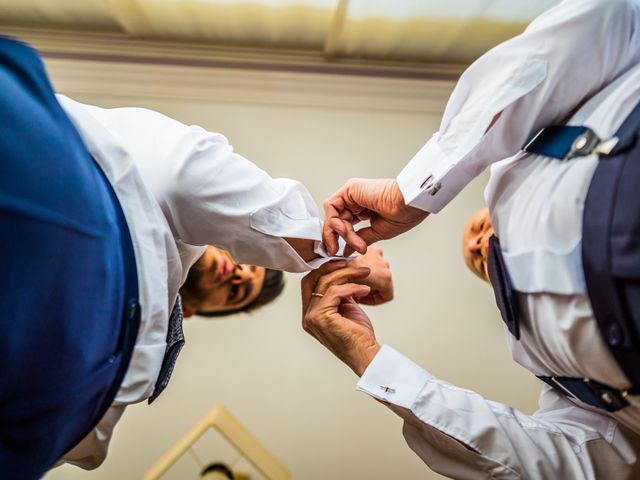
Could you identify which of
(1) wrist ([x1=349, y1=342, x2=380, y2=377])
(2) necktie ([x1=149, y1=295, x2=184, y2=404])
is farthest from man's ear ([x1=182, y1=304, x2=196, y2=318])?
(1) wrist ([x1=349, y1=342, x2=380, y2=377])

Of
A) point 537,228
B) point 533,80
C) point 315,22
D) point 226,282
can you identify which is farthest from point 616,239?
point 315,22

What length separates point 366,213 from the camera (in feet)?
3.20

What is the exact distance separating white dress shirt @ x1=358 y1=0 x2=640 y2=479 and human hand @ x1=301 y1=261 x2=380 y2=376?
48mm

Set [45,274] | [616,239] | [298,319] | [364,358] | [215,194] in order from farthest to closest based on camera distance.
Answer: [298,319], [364,358], [215,194], [616,239], [45,274]

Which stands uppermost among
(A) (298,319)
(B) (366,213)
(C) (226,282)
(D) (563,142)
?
(D) (563,142)

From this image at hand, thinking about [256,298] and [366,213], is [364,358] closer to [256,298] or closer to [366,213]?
[366,213]

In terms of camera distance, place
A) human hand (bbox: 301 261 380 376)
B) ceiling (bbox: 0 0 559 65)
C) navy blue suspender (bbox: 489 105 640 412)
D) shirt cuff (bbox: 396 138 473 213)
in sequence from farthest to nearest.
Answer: ceiling (bbox: 0 0 559 65), human hand (bbox: 301 261 380 376), shirt cuff (bbox: 396 138 473 213), navy blue suspender (bbox: 489 105 640 412)

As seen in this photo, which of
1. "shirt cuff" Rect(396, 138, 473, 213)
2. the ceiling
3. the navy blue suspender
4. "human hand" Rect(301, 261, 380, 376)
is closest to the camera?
the navy blue suspender

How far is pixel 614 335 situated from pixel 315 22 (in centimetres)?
163

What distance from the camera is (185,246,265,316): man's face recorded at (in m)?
1.75

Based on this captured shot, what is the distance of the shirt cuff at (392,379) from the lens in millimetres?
776

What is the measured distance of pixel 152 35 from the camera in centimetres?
195

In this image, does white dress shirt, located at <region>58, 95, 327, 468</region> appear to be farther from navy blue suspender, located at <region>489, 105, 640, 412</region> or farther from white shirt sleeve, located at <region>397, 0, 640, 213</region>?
navy blue suspender, located at <region>489, 105, 640, 412</region>

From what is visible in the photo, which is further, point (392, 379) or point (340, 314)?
point (340, 314)
